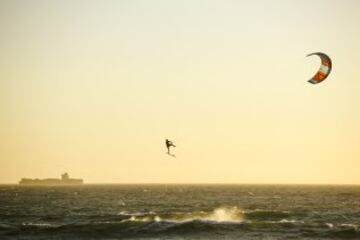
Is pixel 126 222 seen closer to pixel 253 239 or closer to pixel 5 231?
pixel 5 231

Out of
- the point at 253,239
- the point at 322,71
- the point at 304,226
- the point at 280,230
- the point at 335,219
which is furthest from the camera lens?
the point at 335,219

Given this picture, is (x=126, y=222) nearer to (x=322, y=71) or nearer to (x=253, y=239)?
(x=253, y=239)

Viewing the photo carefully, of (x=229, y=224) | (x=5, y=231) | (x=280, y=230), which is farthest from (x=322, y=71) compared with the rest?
(x=5, y=231)

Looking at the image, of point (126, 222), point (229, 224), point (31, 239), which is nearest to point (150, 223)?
point (126, 222)

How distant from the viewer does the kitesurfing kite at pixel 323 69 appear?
2828 cm

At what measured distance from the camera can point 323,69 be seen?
2880cm

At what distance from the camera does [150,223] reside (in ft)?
150

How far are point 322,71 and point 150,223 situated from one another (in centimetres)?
2279

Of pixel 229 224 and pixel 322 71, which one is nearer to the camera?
pixel 322 71

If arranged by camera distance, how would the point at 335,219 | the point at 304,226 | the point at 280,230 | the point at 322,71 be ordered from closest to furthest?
the point at 322,71
the point at 280,230
the point at 304,226
the point at 335,219

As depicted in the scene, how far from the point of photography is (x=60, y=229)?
4369cm

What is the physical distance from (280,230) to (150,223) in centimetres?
1098

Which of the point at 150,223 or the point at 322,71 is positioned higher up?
the point at 322,71

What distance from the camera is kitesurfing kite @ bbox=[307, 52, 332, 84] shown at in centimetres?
2828
